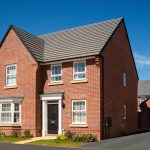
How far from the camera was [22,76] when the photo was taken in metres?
27.4

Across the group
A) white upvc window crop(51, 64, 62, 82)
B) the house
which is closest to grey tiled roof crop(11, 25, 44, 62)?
the house

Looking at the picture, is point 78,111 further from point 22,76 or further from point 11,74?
point 11,74

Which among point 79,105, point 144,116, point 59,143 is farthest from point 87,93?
point 144,116

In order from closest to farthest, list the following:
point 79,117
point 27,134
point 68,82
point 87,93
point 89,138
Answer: point 89,138 → point 87,93 → point 79,117 → point 68,82 → point 27,134

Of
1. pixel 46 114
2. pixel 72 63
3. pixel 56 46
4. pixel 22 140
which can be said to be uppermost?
pixel 56 46

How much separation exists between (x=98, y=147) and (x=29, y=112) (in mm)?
8682

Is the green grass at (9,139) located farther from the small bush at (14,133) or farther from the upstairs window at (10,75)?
the upstairs window at (10,75)

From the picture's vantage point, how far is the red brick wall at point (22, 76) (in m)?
26.4

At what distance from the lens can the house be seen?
24.4 meters

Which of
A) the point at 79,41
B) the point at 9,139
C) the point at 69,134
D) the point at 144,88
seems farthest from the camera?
the point at 144,88

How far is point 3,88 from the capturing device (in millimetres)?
28531

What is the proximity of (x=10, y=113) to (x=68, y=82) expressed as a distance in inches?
226

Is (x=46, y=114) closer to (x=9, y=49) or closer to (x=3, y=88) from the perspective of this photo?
(x=3, y=88)

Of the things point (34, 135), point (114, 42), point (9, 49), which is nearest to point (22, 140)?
point (34, 135)
